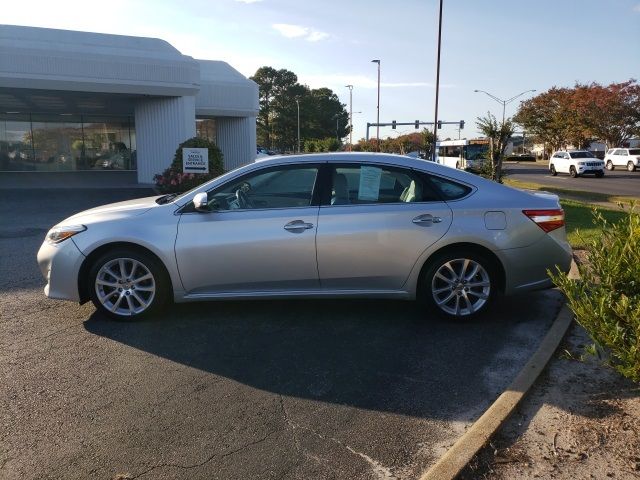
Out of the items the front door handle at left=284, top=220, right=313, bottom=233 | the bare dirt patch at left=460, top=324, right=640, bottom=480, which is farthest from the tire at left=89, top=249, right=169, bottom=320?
the bare dirt patch at left=460, top=324, right=640, bottom=480

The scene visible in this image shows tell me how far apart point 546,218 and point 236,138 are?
958 inches

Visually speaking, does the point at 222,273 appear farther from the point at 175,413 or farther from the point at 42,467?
the point at 42,467

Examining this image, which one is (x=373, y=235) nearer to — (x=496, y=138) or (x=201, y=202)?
(x=201, y=202)

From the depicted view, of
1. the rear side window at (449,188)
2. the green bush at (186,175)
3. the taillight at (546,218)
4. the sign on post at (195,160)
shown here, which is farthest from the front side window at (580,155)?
the rear side window at (449,188)

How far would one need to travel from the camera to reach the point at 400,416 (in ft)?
11.9

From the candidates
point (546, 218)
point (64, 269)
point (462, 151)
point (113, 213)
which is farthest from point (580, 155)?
point (64, 269)

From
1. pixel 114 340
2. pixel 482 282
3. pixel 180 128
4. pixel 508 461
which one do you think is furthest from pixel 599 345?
pixel 180 128

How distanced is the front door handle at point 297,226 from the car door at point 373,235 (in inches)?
4.6

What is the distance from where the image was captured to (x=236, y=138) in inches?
1117

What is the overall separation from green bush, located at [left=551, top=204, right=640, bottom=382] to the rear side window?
1898 millimetres

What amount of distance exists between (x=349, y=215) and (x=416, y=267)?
2.52 feet

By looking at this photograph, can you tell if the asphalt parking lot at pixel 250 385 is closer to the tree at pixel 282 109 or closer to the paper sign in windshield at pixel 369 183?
the paper sign in windshield at pixel 369 183

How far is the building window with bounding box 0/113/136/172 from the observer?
26.8m

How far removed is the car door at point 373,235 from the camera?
5180 mm
